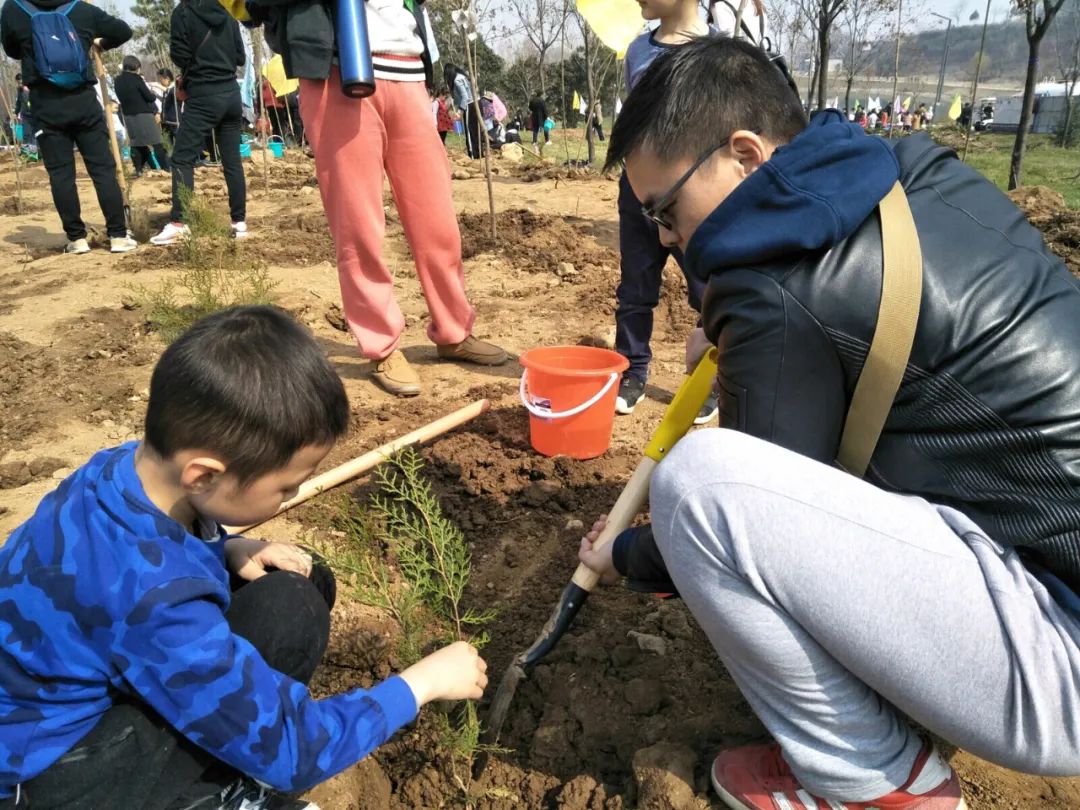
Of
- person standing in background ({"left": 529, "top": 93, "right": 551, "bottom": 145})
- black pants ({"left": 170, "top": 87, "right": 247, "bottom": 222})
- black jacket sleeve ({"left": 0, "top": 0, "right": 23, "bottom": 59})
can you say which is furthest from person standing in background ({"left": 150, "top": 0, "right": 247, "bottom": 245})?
person standing in background ({"left": 529, "top": 93, "right": 551, "bottom": 145})

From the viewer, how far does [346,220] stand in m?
3.30

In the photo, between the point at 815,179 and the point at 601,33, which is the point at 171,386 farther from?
the point at 601,33

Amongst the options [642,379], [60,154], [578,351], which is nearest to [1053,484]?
[578,351]

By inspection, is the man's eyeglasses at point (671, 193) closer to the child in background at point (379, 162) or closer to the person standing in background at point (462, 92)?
the child in background at point (379, 162)

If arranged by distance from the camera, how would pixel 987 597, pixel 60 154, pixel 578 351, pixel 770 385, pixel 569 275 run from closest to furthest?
pixel 987 597 < pixel 770 385 < pixel 578 351 < pixel 569 275 < pixel 60 154

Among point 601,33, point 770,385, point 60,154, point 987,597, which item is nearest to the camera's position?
point 987,597

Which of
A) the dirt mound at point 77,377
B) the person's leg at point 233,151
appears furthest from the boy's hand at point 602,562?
the person's leg at point 233,151

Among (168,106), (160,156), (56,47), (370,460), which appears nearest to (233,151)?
(56,47)

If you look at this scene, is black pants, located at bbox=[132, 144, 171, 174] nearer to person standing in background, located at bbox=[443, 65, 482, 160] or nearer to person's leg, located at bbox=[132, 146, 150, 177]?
person's leg, located at bbox=[132, 146, 150, 177]

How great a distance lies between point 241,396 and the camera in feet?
3.96

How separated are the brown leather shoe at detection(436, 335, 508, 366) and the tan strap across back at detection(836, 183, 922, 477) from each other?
2704 millimetres

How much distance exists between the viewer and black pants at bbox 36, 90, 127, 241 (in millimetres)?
5758

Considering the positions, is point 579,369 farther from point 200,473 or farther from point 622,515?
point 200,473

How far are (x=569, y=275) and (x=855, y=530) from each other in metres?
4.37
